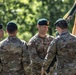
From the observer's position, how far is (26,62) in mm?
9383

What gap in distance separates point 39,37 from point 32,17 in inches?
814

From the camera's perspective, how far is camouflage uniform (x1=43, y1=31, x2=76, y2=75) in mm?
9156

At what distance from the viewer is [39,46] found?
11.2 m

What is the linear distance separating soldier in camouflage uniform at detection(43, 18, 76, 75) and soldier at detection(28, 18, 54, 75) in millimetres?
1802

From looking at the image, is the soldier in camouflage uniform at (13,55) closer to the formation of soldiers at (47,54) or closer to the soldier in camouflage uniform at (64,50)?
the formation of soldiers at (47,54)

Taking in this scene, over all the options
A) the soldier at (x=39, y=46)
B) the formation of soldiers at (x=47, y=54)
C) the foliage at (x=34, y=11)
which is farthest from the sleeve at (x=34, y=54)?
the foliage at (x=34, y=11)

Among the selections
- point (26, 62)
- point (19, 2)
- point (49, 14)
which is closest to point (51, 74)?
point (26, 62)

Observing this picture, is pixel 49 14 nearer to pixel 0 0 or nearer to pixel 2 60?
pixel 0 0

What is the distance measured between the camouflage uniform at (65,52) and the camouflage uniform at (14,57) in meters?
0.57

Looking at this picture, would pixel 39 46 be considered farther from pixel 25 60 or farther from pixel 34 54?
pixel 25 60

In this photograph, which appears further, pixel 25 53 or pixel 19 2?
pixel 19 2

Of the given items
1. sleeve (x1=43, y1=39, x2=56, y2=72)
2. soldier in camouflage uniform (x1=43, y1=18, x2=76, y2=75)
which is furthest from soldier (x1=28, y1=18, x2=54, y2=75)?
soldier in camouflage uniform (x1=43, y1=18, x2=76, y2=75)

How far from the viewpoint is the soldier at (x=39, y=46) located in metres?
11.0

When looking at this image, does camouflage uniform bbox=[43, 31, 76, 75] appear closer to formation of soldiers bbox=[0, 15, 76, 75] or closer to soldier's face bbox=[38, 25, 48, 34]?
formation of soldiers bbox=[0, 15, 76, 75]
